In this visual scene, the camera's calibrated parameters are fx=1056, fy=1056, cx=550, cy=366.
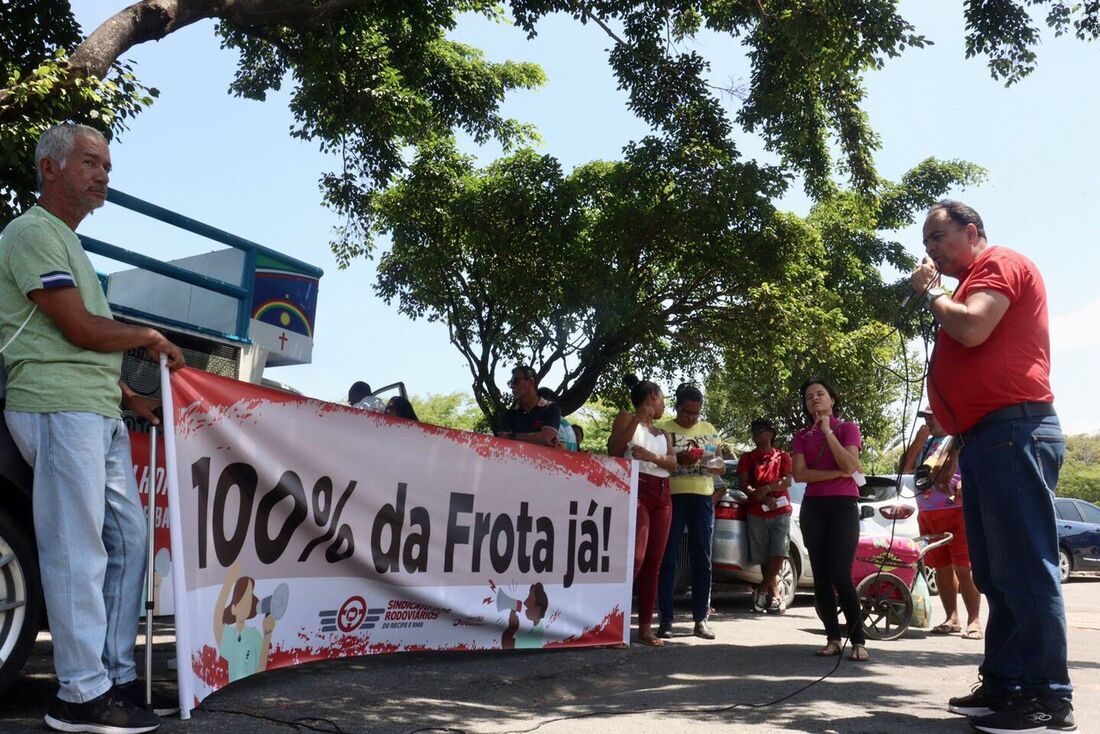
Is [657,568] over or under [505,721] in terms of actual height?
over

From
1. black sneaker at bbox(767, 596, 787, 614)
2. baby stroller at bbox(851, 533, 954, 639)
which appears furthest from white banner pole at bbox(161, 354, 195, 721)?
black sneaker at bbox(767, 596, 787, 614)

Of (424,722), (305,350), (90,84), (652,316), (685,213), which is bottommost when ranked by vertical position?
(424,722)

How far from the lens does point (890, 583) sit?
7.94 m

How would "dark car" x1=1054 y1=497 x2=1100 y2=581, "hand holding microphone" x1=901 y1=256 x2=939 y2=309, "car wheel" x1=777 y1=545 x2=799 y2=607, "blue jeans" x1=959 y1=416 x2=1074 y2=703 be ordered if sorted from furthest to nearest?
"dark car" x1=1054 y1=497 x2=1100 y2=581 → "car wheel" x1=777 y1=545 x2=799 y2=607 → "hand holding microphone" x1=901 y1=256 x2=939 y2=309 → "blue jeans" x1=959 y1=416 x2=1074 y2=703

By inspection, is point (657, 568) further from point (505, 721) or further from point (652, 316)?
point (652, 316)

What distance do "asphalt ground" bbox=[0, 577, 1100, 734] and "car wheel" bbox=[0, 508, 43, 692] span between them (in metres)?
0.24

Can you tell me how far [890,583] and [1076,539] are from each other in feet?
44.6

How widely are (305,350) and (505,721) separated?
11.2 feet

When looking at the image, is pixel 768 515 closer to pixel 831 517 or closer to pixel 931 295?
pixel 831 517

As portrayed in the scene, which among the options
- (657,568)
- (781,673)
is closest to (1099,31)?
(657,568)

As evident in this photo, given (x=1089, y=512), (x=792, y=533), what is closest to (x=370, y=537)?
(x=792, y=533)

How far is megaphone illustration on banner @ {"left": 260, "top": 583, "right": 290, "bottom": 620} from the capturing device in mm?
4762

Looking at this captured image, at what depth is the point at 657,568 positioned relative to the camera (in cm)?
755

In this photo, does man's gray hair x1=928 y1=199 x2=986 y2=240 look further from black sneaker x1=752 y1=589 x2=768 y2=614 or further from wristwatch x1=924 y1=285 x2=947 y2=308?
black sneaker x1=752 y1=589 x2=768 y2=614
